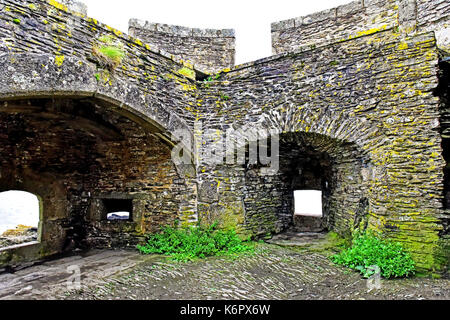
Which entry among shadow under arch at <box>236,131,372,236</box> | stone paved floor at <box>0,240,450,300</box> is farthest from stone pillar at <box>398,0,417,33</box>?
stone paved floor at <box>0,240,450,300</box>

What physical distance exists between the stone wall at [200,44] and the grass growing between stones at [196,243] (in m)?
4.80

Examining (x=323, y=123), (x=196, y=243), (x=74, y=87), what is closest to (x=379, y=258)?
(x=323, y=123)

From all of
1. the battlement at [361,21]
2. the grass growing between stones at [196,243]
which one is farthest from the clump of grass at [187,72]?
the grass growing between stones at [196,243]

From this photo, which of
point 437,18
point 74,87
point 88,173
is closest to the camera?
point 74,87

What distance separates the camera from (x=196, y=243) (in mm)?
5004

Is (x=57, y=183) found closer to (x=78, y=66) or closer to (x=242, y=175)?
(x=78, y=66)

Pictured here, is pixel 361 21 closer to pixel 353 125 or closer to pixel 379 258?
pixel 353 125

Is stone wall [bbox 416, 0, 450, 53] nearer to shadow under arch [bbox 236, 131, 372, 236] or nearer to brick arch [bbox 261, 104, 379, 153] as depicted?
brick arch [bbox 261, 104, 379, 153]

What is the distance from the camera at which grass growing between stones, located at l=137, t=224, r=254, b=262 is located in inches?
191

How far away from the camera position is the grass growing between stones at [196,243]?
4855mm

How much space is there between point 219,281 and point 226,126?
2.82 meters

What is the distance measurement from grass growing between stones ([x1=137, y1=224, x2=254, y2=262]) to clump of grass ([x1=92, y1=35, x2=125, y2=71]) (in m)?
3.20

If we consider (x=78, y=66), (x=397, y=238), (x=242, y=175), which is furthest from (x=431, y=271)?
(x=78, y=66)
